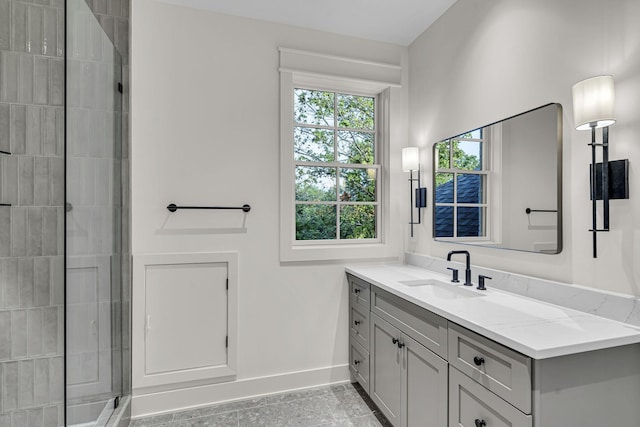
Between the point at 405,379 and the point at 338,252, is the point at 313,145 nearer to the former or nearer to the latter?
the point at 338,252

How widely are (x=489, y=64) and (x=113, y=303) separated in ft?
8.61

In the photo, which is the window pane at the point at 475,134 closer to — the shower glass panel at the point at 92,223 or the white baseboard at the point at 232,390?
the white baseboard at the point at 232,390

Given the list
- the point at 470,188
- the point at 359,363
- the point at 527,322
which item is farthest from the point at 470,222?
the point at 359,363

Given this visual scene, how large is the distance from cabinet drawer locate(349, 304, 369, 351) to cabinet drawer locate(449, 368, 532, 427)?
87 cm

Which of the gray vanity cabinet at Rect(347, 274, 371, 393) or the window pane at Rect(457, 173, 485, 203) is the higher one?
the window pane at Rect(457, 173, 485, 203)

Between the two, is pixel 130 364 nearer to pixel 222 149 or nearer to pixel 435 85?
pixel 222 149

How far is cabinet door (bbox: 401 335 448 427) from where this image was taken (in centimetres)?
146

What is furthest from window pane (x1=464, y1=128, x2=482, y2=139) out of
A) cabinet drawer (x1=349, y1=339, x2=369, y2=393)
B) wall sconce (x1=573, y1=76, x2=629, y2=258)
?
cabinet drawer (x1=349, y1=339, x2=369, y2=393)

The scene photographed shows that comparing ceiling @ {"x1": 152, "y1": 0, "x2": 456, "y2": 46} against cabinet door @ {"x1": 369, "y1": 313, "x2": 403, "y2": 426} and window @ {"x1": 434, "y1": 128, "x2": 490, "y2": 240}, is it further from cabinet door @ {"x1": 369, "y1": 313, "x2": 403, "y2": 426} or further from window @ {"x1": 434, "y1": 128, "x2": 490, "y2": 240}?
cabinet door @ {"x1": 369, "y1": 313, "x2": 403, "y2": 426}

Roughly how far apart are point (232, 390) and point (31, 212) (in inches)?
64.5

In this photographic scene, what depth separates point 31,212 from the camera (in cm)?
172

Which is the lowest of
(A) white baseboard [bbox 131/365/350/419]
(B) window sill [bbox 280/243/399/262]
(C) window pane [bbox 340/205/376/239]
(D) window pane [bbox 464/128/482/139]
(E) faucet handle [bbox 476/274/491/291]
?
(A) white baseboard [bbox 131/365/350/419]

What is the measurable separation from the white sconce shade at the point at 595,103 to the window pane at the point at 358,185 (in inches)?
62.3

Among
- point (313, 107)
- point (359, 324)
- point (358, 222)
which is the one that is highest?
point (313, 107)
